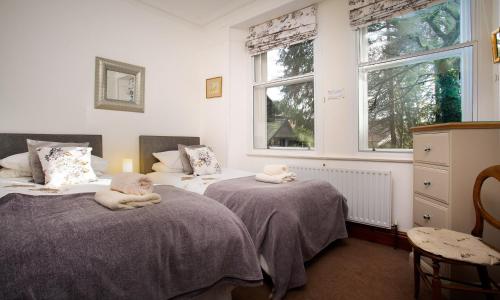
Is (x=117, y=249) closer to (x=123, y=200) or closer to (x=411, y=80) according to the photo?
(x=123, y=200)

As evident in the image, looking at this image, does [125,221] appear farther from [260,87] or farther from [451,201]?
[260,87]

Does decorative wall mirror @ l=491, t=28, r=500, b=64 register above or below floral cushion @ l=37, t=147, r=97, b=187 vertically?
above

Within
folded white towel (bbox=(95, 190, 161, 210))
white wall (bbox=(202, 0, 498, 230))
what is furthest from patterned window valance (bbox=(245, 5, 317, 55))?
folded white towel (bbox=(95, 190, 161, 210))

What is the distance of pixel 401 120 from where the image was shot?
2555 millimetres

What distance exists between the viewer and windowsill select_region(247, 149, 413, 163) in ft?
7.93

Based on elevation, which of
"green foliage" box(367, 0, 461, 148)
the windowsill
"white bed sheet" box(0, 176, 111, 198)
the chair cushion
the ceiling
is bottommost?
the chair cushion

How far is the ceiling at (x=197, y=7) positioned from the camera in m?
3.29

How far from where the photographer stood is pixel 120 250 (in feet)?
3.00

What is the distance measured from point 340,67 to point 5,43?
3331 millimetres

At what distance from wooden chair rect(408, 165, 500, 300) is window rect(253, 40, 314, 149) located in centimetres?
184

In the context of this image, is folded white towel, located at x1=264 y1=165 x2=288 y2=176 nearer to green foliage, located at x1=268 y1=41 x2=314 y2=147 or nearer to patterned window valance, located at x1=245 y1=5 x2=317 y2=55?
green foliage, located at x1=268 y1=41 x2=314 y2=147

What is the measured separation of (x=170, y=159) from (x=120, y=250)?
2.28 m

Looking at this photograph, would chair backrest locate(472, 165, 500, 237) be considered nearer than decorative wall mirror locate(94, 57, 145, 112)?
Yes

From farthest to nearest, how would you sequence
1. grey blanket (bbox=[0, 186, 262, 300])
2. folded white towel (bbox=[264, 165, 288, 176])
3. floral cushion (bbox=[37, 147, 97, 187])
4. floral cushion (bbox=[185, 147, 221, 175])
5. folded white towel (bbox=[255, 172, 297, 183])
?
floral cushion (bbox=[185, 147, 221, 175]), folded white towel (bbox=[264, 165, 288, 176]), folded white towel (bbox=[255, 172, 297, 183]), floral cushion (bbox=[37, 147, 97, 187]), grey blanket (bbox=[0, 186, 262, 300])
